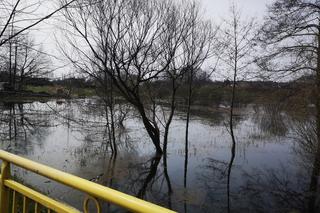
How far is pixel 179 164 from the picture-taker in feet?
43.4

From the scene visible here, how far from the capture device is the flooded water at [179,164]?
349 inches

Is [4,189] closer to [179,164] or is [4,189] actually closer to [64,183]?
[64,183]

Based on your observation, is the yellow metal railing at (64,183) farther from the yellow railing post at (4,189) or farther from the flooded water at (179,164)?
the flooded water at (179,164)

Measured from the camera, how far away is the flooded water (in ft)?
29.1

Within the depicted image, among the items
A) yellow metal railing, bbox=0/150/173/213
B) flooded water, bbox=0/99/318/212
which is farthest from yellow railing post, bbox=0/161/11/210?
flooded water, bbox=0/99/318/212

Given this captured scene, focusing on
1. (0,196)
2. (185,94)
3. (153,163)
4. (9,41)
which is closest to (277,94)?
(153,163)

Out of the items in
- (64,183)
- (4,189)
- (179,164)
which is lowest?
(179,164)

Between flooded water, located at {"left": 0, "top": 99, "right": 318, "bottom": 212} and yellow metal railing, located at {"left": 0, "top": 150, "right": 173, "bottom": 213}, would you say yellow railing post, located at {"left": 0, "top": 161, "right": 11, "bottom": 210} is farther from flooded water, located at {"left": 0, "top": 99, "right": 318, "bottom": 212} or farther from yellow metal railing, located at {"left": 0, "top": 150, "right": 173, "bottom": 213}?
flooded water, located at {"left": 0, "top": 99, "right": 318, "bottom": 212}

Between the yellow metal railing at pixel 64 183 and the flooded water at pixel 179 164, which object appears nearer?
the yellow metal railing at pixel 64 183

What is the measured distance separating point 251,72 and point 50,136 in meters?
12.4

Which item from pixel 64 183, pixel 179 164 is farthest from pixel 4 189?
pixel 179 164

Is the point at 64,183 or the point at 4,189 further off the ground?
the point at 64,183

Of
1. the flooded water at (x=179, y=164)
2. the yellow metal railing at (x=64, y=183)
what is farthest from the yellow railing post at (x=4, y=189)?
the flooded water at (x=179, y=164)

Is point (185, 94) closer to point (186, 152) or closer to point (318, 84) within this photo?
point (186, 152)
